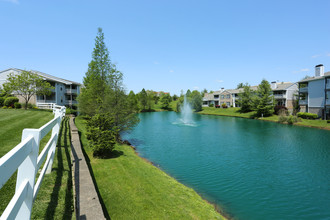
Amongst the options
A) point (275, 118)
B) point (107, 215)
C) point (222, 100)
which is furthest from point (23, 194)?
point (222, 100)

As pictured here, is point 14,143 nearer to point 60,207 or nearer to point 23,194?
point 60,207

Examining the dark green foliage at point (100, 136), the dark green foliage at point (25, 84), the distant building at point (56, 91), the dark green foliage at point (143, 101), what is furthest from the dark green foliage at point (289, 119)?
the dark green foliage at point (143, 101)

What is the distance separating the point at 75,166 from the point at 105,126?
6.64 m

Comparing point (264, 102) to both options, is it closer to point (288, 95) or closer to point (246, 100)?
point (246, 100)

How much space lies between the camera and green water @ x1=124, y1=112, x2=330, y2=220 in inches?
405

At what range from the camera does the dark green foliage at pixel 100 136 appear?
1320 centimetres

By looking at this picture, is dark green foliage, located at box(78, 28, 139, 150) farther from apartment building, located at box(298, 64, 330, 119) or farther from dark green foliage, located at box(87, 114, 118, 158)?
apartment building, located at box(298, 64, 330, 119)

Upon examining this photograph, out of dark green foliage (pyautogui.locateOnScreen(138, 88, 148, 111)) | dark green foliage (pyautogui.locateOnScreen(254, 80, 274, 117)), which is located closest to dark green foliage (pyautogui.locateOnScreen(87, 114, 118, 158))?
dark green foliage (pyautogui.locateOnScreen(254, 80, 274, 117))

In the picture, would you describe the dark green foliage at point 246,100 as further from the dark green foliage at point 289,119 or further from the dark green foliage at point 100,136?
the dark green foliage at point 100,136

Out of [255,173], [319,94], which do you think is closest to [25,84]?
[255,173]

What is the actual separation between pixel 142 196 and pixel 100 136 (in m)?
6.48

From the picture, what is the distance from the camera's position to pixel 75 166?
295 inches

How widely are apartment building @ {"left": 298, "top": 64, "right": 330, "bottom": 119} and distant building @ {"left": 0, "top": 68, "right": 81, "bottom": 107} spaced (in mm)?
59669

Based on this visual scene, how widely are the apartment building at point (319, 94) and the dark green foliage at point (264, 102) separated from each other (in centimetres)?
807
